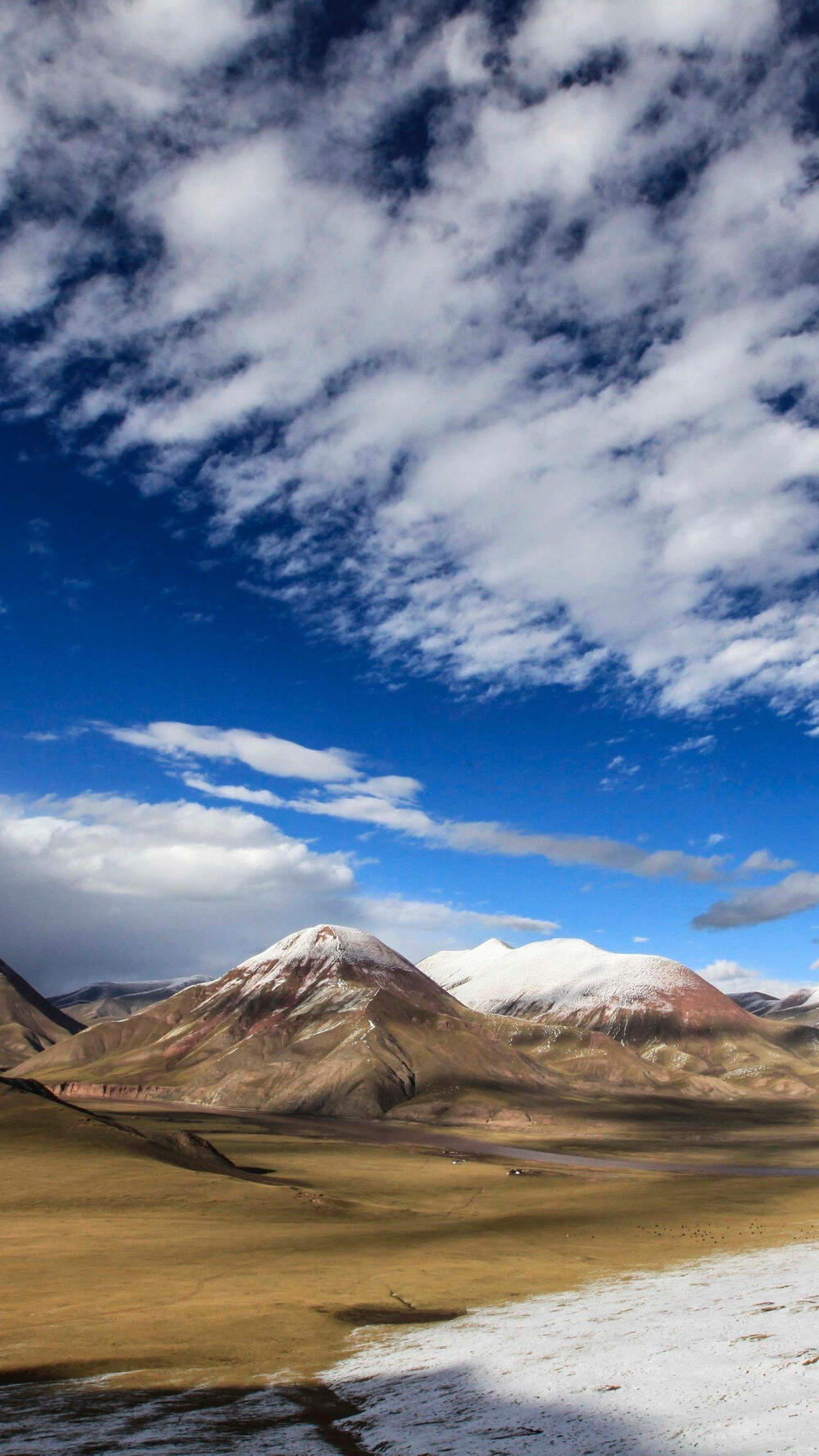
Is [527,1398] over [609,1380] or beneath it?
beneath

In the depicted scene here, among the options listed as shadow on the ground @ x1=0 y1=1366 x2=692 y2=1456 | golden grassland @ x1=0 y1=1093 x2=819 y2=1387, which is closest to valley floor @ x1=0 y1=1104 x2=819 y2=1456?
shadow on the ground @ x1=0 y1=1366 x2=692 y2=1456

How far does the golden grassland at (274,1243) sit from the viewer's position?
28.5 metres

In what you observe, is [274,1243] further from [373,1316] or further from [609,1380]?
[609,1380]

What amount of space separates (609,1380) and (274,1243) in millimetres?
39725

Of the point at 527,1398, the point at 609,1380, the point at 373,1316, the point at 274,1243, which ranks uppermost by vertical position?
the point at 609,1380

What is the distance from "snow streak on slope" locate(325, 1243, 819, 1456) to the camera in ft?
43.2

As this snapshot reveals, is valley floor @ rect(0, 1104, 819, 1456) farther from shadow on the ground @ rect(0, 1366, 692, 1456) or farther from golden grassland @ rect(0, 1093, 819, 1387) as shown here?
golden grassland @ rect(0, 1093, 819, 1387)

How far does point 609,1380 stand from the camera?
16688 millimetres

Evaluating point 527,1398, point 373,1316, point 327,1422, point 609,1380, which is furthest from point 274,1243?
point 609,1380

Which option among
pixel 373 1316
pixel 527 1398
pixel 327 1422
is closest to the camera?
pixel 527 1398

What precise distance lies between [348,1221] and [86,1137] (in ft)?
108

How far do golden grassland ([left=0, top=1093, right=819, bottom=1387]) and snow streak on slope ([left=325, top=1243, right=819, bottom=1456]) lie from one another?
4.33 metres

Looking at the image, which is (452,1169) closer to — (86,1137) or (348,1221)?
Result: (86,1137)

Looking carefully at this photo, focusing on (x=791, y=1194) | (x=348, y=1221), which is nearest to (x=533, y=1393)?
(x=348, y=1221)
